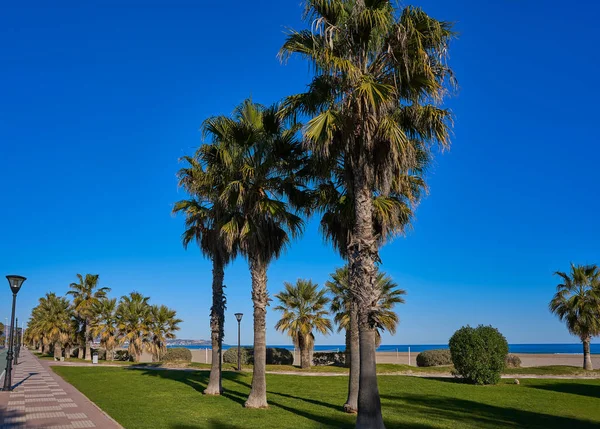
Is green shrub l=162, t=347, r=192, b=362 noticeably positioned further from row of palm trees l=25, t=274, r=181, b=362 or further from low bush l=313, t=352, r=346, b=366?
low bush l=313, t=352, r=346, b=366

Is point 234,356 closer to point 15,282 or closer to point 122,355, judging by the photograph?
point 122,355

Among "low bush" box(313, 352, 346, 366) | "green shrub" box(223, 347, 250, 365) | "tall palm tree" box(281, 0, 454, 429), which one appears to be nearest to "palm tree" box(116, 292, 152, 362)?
"green shrub" box(223, 347, 250, 365)

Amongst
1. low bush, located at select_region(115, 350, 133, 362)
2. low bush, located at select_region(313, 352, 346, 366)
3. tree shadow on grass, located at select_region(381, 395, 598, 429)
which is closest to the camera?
tree shadow on grass, located at select_region(381, 395, 598, 429)

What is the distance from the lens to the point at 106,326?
A: 149 feet

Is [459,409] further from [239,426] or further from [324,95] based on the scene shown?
[324,95]

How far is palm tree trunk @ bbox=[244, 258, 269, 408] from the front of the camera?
46.8ft

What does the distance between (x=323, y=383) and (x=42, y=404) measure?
11.4m

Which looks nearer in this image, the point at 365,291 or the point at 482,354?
the point at 365,291

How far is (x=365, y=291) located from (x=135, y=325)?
124 ft

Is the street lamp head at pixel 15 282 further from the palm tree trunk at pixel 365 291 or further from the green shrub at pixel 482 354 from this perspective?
the green shrub at pixel 482 354

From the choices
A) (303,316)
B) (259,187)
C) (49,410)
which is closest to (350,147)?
(259,187)

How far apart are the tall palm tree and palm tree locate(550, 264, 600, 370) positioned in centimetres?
2437

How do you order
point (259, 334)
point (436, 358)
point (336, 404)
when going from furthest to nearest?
1. point (436, 358)
2. point (336, 404)
3. point (259, 334)

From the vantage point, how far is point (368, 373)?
955 centimetres
